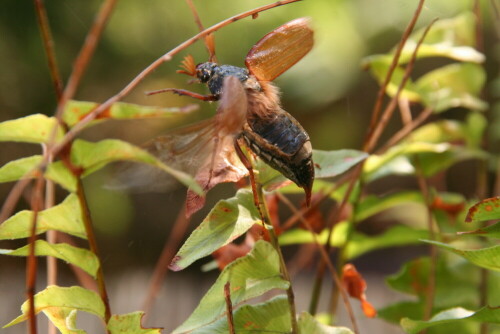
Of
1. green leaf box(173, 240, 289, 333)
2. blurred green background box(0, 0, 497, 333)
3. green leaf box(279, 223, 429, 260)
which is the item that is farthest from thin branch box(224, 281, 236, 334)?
blurred green background box(0, 0, 497, 333)

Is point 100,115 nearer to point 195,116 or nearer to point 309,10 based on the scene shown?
point 309,10

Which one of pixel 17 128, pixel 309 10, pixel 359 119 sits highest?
pixel 309 10

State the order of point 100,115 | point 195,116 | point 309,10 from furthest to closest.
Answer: point 195,116 < point 309,10 < point 100,115

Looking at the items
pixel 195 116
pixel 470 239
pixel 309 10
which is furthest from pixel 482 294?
pixel 195 116

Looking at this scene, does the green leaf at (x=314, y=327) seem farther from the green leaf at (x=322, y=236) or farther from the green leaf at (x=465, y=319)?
the green leaf at (x=322, y=236)

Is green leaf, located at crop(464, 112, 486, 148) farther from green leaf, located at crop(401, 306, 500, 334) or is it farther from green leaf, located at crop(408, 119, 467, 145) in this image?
green leaf, located at crop(401, 306, 500, 334)

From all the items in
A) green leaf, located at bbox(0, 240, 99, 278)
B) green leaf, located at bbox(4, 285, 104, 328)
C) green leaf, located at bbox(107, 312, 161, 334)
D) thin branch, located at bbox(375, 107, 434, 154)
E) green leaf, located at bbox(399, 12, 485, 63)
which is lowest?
green leaf, located at bbox(107, 312, 161, 334)

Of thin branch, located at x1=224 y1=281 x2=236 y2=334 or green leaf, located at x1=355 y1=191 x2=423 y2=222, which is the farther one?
green leaf, located at x1=355 y1=191 x2=423 y2=222

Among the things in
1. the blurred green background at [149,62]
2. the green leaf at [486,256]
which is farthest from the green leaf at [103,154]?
the blurred green background at [149,62]
